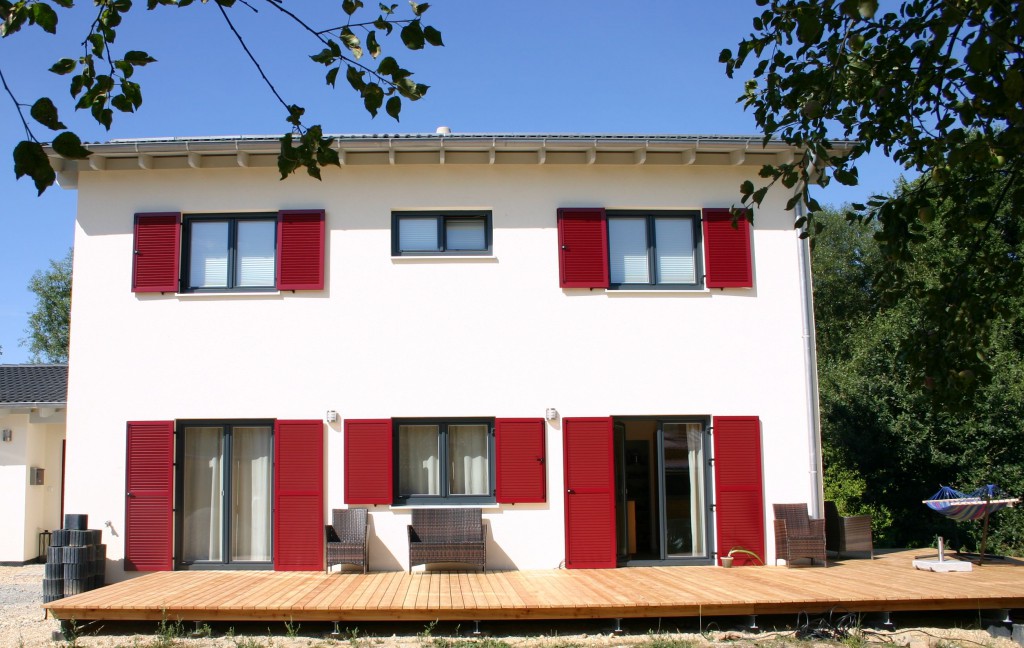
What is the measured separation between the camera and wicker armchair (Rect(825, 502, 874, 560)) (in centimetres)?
1122

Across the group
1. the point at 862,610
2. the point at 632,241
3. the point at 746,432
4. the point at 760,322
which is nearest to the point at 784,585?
the point at 862,610

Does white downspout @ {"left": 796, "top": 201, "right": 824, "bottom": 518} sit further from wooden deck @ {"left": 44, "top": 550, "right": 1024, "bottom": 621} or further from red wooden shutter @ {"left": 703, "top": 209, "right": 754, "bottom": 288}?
wooden deck @ {"left": 44, "top": 550, "right": 1024, "bottom": 621}

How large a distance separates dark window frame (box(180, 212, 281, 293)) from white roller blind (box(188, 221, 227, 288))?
35 mm

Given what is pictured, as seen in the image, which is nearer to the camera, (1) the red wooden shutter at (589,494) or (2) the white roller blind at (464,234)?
(1) the red wooden shutter at (589,494)

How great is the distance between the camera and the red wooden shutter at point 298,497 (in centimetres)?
1052

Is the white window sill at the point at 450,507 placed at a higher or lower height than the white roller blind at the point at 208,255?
lower

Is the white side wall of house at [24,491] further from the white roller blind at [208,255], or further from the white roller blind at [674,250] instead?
the white roller blind at [674,250]

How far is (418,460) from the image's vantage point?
10.9 metres

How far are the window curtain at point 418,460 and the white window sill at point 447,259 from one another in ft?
6.68

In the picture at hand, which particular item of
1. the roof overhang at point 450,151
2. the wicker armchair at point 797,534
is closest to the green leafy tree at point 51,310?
the roof overhang at point 450,151

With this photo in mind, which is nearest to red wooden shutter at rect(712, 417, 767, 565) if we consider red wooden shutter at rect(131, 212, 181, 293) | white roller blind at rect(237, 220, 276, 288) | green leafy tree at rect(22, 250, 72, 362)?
white roller blind at rect(237, 220, 276, 288)

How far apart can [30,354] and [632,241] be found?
3478 cm

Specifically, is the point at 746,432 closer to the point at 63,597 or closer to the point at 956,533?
the point at 956,533

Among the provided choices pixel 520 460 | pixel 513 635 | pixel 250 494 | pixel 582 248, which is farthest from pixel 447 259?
pixel 513 635
